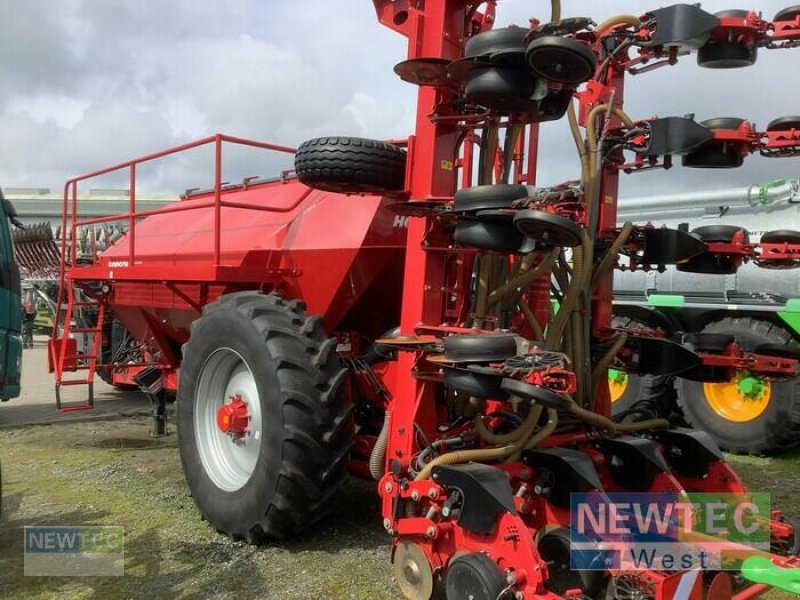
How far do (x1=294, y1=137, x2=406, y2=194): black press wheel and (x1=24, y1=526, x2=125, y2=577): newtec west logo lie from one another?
94.5 inches

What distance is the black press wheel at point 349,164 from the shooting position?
361 centimetres

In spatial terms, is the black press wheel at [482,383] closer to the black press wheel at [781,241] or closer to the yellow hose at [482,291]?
the yellow hose at [482,291]

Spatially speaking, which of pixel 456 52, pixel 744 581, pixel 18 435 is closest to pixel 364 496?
pixel 744 581

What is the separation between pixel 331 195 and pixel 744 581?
11.1 feet

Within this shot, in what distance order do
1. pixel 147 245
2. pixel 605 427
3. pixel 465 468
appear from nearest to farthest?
pixel 465 468 < pixel 605 427 < pixel 147 245

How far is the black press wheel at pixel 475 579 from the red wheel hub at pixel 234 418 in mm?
1824

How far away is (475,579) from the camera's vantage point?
2883 mm

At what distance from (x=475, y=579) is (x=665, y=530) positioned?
89 centimetres

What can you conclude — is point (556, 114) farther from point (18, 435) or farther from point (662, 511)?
point (18, 435)

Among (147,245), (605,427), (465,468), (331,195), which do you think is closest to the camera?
(465,468)

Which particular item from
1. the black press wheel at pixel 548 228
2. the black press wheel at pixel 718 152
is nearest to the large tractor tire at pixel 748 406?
the black press wheel at pixel 718 152

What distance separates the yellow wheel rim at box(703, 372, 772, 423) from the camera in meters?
7.07

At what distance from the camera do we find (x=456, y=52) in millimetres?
3691

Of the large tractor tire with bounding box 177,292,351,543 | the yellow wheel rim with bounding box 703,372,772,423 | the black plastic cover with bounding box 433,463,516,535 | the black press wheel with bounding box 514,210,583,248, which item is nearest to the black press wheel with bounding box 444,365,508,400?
the black plastic cover with bounding box 433,463,516,535
